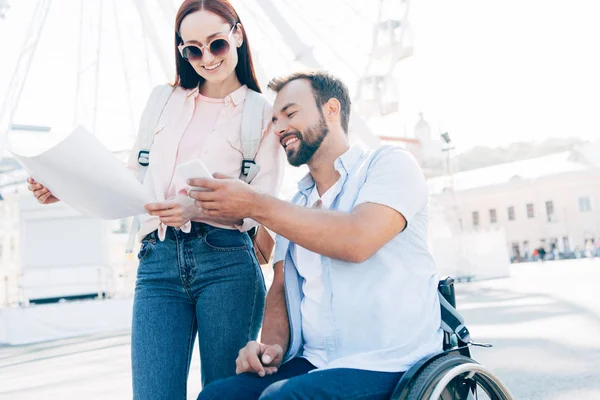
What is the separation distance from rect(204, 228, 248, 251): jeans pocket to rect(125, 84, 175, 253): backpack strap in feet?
0.95

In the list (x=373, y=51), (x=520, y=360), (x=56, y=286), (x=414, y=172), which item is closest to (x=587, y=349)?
(x=520, y=360)

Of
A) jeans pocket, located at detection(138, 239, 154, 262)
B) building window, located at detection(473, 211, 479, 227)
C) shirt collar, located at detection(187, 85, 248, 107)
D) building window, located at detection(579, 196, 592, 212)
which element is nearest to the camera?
jeans pocket, located at detection(138, 239, 154, 262)

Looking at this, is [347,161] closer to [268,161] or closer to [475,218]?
[268,161]

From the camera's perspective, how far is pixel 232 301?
6.38 feet

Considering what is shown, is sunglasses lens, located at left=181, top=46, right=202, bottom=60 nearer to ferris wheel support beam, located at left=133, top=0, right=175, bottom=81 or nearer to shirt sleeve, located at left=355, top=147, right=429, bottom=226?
shirt sleeve, located at left=355, top=147, right=429, bottom=226

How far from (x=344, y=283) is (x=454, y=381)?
1.18 ft

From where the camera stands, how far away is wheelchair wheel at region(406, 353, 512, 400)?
154 centimetres

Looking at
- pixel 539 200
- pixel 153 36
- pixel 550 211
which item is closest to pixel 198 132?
pixel 153 36

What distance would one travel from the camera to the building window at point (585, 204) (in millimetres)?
43375

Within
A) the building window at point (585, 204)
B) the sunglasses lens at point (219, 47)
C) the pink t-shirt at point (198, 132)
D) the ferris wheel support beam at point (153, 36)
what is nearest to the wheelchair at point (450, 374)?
the pink t-shirt at point (198, 132)

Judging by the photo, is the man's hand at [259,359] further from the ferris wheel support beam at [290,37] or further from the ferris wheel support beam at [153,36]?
the ferris wheel support beam at [153,36]

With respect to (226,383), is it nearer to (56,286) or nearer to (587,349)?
(587,349)

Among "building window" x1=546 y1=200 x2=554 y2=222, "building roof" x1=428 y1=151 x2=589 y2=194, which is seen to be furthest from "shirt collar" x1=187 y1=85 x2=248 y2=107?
"building window" x1=546 y1=200 x2=554 y2=222

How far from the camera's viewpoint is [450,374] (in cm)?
159
